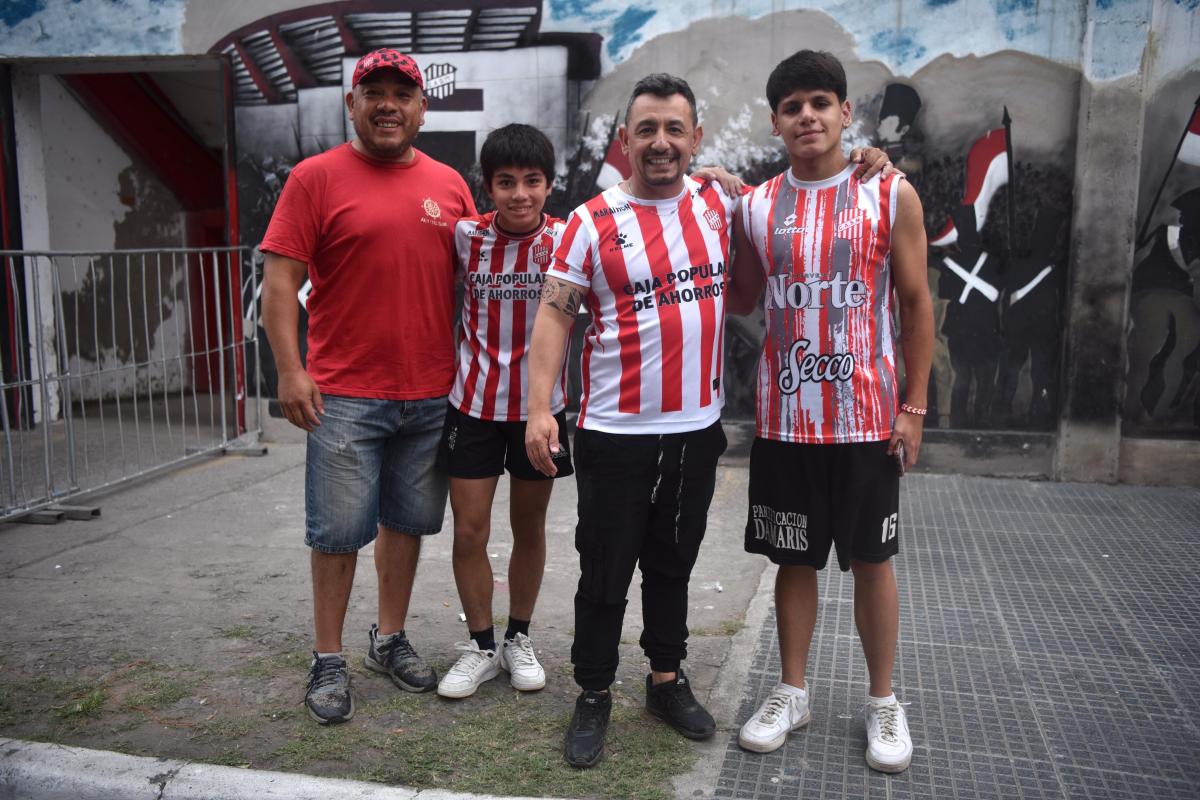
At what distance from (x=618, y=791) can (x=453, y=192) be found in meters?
2.06

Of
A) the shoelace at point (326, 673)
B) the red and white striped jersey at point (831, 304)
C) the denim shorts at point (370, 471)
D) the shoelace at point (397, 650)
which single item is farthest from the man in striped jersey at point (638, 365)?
the shoelace at point (326, 673)

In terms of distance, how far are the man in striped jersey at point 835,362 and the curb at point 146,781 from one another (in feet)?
4.07

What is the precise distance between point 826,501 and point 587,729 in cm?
103

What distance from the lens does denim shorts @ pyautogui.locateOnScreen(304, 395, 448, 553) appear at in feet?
10.7

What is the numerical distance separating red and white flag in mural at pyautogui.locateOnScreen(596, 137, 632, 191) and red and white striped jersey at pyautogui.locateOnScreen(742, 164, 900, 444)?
4.02 meters

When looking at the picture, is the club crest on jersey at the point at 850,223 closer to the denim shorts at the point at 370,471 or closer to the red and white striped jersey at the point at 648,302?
the red and white striped jersey at the point at 648,302

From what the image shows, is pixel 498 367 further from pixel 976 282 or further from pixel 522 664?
pixel 976 282

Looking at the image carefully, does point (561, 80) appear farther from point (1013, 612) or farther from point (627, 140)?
point (1013, 612)

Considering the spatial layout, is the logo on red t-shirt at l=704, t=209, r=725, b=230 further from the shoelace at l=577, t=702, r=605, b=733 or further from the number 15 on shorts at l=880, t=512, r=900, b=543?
the shoelace at l=577, t=702, r=605, b=733

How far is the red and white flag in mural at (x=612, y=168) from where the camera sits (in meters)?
6.90

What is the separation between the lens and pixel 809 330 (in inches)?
117

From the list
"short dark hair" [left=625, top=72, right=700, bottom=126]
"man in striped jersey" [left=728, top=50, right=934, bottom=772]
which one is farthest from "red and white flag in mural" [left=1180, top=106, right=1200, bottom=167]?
"short dark hair" [left=625, top=72, right=700, bottom=126]

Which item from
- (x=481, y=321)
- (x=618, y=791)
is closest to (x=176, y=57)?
(x=481, y=321)

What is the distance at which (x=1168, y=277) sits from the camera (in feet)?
20.5
